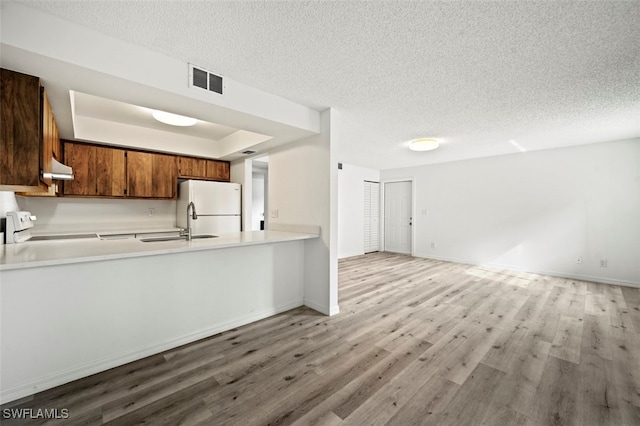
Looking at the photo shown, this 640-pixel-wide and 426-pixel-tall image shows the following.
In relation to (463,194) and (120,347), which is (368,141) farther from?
(120,347)

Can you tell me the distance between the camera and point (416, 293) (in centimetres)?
375

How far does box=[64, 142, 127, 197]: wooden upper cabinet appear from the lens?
3.46 m

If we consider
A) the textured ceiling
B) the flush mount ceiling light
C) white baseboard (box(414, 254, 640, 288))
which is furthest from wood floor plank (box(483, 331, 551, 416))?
white baseboard (box(414, 254, 640, 288))

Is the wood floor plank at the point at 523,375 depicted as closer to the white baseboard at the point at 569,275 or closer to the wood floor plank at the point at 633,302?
the wood floor plank at the point at 633,302

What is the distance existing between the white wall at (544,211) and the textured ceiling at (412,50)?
5.23 feet

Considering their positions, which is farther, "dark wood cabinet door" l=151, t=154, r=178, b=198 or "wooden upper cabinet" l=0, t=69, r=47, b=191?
"dark wood cabinet door" l=151, t=154, r=178, b=198

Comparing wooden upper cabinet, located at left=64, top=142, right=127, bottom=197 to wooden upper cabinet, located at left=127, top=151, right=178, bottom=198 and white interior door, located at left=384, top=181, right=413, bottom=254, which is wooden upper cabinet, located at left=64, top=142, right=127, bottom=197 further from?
white interior door, located at left=384, top=181, right=413, bottom=254

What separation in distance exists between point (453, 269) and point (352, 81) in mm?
4446

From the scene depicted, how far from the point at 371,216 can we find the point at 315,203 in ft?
14.6

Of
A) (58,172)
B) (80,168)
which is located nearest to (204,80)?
(58,172)

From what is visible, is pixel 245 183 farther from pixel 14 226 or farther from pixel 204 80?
pixel 14 226

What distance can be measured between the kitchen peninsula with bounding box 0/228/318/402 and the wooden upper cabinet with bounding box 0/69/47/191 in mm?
521

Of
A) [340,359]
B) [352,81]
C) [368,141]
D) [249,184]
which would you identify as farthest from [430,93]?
A: [249,184]

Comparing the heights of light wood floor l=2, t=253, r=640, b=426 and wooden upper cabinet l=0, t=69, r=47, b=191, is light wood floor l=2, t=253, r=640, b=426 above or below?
below
